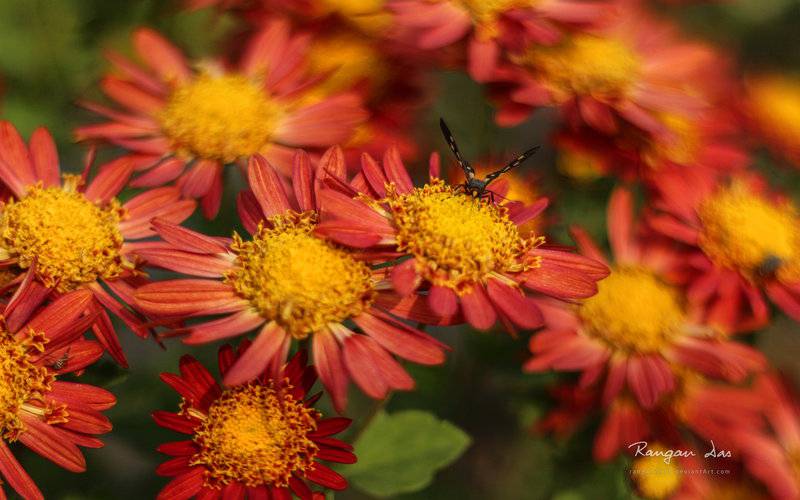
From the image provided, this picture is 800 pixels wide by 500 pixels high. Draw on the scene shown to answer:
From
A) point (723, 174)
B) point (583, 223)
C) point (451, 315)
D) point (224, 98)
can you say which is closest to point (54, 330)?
point (451, 315)

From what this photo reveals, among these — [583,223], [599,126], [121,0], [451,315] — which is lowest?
[583,223]

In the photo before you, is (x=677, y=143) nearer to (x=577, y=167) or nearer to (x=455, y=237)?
(x=577, y=167)

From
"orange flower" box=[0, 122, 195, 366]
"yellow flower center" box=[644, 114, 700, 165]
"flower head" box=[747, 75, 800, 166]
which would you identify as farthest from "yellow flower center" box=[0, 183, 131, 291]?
"flower head" box=[747, 75, 800, 166]

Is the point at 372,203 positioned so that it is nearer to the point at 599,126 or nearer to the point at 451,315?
the point at 451,315

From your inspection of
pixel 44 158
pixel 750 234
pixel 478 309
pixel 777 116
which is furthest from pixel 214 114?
pixel 777 116

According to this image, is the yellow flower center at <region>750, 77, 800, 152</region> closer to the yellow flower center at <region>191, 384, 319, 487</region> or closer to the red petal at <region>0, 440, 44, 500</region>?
the yellow flower center at <region>191, 384, 319, 487</region>
